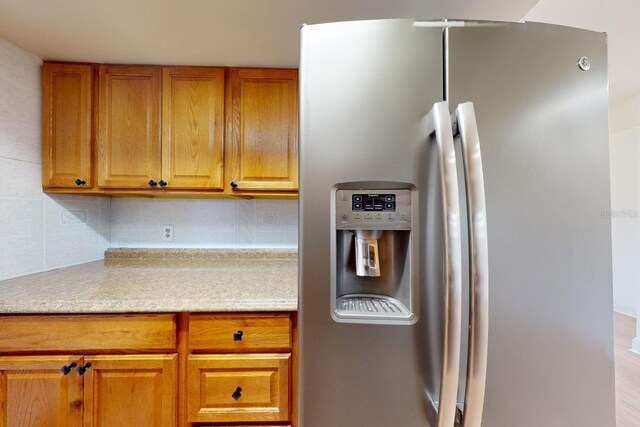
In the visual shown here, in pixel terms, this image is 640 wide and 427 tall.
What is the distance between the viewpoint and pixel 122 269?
1.44 metres

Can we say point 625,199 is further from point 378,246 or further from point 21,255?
point 21,255

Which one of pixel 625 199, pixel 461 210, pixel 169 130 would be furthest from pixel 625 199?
pixel 169 130

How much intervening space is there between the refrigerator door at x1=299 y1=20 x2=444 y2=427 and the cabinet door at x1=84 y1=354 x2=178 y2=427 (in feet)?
2.14

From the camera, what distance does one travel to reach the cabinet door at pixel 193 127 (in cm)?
138

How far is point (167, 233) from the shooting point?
167cm

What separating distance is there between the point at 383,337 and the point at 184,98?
1.48 meters

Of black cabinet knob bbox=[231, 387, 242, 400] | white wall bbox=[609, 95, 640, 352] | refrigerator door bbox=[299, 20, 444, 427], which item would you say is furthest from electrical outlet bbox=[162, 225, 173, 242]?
white wall bbox=[609, 95, 640, 352]

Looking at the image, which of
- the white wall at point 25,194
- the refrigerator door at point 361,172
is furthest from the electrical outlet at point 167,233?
the refrigerator door at point 361,172

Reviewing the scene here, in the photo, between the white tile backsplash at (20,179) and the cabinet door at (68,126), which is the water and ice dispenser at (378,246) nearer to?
the cabinet door at (68,126)

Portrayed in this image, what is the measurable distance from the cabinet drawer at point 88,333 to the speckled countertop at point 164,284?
0.04 metres

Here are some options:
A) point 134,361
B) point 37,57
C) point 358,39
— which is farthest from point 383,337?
point 37,57

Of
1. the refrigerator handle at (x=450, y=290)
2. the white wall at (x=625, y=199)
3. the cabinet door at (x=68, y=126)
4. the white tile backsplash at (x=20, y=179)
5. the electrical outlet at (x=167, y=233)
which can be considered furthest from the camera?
the white wall at (x=625, y=199)

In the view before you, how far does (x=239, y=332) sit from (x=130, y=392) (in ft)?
1.50

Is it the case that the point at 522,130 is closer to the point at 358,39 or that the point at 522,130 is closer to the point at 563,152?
the point at 563,152
